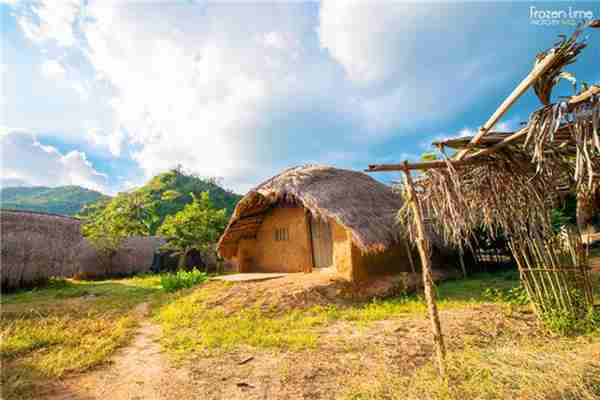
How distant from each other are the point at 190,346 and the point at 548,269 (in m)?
4.97

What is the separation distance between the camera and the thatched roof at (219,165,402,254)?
22.6ft

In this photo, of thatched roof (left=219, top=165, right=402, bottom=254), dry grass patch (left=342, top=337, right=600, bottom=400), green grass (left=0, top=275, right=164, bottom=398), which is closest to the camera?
dry grass patch (left=342, top=337, right=600, bottom=400)

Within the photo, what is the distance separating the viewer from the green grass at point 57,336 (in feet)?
11.2

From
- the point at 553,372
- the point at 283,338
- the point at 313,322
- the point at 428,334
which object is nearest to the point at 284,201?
the point at 313,322

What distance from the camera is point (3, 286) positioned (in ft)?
33.9

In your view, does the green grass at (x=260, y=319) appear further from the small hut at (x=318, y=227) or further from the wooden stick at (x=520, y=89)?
the wooden stick at (x=520, y=89)

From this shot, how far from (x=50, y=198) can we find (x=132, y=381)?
61780mm

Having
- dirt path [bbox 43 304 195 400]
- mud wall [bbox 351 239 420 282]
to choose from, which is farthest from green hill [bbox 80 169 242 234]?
dirt path [bbox 43 304 195 400]

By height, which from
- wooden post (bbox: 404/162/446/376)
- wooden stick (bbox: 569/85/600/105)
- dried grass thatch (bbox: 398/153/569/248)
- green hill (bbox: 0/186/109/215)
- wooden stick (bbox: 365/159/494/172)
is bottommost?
wooden post (bbox: 404/162/446/376)

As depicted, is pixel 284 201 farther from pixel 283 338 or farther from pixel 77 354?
pixel 77 354

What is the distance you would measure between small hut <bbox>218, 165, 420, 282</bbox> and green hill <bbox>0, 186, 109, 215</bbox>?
43.9m

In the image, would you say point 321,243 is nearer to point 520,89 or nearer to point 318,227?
point 318,227

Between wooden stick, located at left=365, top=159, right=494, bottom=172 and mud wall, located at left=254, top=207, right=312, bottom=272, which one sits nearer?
wooden stick, located at left=365, top=159, right=494, bottom=172

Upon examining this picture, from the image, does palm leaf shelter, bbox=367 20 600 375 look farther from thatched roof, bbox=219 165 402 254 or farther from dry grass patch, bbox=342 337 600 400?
thatched roof, bbox=219 165 402 254
